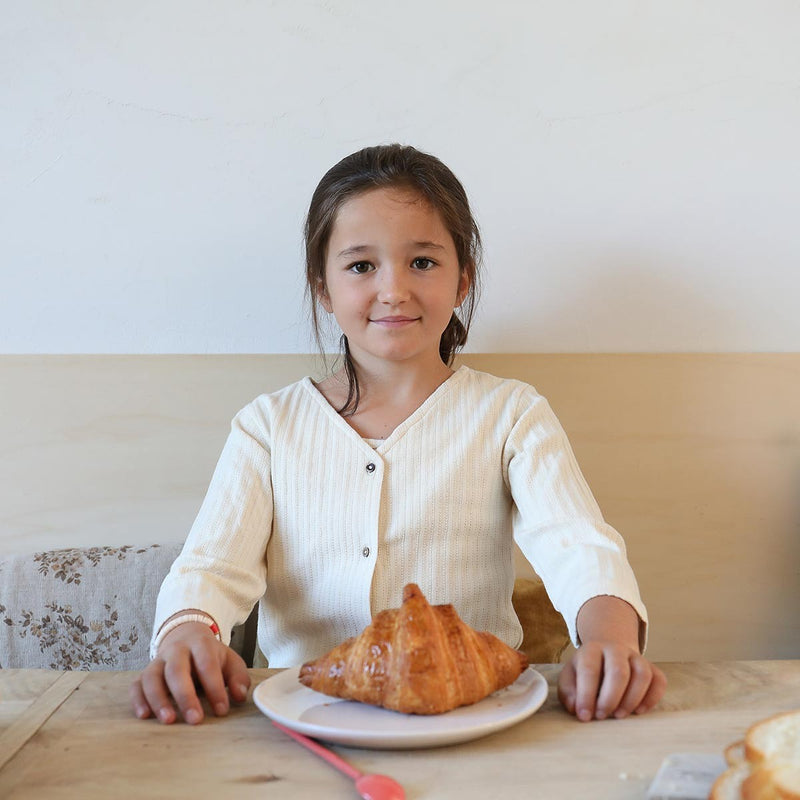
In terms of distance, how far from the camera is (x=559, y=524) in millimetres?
944

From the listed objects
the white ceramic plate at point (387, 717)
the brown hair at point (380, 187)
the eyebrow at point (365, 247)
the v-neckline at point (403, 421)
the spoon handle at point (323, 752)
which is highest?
the brown hair at point (380, 187)

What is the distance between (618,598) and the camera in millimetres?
821

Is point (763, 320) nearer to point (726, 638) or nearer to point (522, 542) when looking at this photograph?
point (726, 638)

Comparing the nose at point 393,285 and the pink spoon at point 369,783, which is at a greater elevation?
the nose at point 393,285

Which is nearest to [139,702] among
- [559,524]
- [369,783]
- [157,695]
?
[157,695]

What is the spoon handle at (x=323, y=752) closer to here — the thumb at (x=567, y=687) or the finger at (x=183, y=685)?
the finger at (x=183, y=685)

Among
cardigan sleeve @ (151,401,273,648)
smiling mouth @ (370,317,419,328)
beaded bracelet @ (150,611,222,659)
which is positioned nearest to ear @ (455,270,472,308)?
smiling mouth @ (370,317,419,328)

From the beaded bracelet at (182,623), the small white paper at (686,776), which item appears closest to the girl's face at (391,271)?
the beaded bracelet at (182,623)

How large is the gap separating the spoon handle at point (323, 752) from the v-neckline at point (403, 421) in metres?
0.44

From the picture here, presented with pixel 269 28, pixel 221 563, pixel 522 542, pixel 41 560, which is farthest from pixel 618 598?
pixel 269 28

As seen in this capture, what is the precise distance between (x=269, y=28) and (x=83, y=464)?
2.18ft

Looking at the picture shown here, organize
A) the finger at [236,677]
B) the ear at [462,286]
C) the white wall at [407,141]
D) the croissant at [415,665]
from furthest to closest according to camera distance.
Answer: the white wall at [407,141], the ear at [462,286], the finger at [236,677], the croissant at [415,665]

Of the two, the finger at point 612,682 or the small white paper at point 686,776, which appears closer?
the small white paper at point 686,776

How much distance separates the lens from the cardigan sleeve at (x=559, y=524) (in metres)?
0.84
